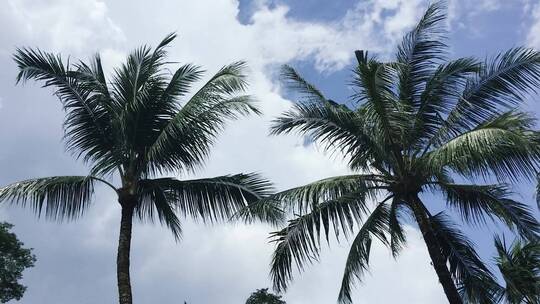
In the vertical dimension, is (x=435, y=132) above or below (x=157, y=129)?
below

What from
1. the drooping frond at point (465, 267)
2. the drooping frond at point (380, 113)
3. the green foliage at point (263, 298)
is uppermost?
the green foliage at point (263, 298)

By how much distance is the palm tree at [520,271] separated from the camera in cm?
1218

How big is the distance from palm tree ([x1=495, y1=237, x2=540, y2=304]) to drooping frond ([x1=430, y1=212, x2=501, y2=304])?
1.06ft

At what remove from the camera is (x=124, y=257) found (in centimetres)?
1199

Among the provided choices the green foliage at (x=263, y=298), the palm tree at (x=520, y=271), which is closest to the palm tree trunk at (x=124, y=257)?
the palm tree at (x=520, y=271)

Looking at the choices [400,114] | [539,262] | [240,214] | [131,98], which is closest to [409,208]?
[400,114]

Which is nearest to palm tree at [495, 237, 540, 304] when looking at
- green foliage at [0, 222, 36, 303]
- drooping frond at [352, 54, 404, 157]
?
drooping frond at [352, 54, 404, 157]

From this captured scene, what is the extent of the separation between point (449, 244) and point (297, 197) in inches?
131

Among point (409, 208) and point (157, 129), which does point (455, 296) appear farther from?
point (157, 129)

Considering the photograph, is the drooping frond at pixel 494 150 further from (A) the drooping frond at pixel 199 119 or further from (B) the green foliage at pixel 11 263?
(B) the green foliage at pixel 11 263

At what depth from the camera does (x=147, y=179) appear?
13.2 m

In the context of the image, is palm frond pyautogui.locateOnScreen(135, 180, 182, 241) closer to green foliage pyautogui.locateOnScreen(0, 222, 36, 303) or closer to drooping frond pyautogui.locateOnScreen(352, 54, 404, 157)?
drooping frond pyautogui.locateOnScreen(352, 54, 404, 157)

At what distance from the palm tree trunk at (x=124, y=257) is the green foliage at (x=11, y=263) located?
51.4 ft

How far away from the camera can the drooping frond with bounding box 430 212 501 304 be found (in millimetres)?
12078
